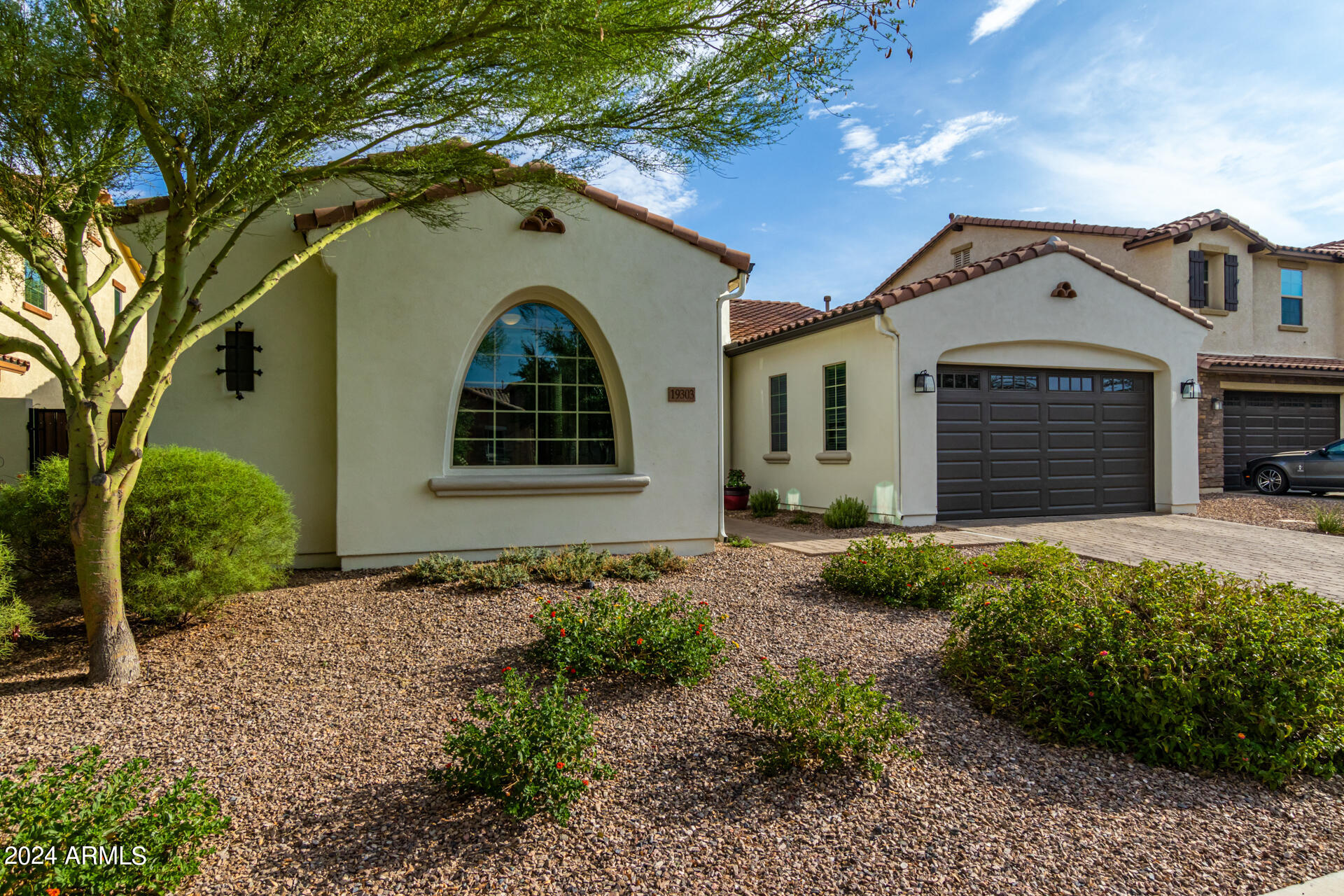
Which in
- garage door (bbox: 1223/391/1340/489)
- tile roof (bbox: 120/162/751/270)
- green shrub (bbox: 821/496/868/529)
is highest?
tile roof (bbox: 120/162/751/270)

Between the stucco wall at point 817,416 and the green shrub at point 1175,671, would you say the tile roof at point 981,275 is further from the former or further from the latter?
the green shrub at point 1175,671

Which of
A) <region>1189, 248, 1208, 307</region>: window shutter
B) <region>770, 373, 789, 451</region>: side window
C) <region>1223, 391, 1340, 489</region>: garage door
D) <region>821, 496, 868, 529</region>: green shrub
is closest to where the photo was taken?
<region>821, 496, 868, 529</region>: green shrub

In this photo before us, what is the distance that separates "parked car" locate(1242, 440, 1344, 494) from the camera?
14523mm

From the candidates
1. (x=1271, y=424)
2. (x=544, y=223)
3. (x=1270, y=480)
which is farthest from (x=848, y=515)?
(x=1271, y=424)

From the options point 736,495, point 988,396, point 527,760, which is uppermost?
point 988,396

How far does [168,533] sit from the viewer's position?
185 inches

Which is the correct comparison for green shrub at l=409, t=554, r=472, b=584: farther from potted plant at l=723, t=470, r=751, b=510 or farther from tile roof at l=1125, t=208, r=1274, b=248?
tile roof at l=1125, t=208, r=1274, b=248

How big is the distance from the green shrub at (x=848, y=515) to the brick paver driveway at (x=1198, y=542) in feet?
4.76

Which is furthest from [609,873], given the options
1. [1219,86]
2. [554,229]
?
[1219,86]

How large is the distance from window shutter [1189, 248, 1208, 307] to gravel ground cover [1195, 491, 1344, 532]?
459cm

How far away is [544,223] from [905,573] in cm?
500

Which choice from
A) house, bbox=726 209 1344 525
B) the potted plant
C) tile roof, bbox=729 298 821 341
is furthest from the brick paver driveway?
tile roof, bbox=729 298 821 341

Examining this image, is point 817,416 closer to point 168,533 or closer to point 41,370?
point 168,533

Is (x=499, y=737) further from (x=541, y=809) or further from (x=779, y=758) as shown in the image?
(x=779, y=758)
